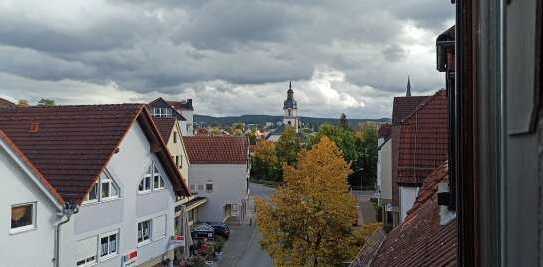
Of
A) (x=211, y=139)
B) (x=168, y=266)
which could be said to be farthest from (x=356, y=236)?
(x=211, y=139)

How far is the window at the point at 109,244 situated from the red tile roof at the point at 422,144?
34.0 ft

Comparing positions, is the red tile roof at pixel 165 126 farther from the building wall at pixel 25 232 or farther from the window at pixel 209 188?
the building wall at pixel 25 232

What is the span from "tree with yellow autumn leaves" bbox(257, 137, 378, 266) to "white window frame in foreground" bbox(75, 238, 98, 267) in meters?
7.32

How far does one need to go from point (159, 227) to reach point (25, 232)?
801 centimetres

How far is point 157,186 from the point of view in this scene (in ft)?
72.0

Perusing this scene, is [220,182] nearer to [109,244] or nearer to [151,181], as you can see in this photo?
[151,181]

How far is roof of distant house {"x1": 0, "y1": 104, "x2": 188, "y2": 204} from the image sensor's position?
17.1 metres

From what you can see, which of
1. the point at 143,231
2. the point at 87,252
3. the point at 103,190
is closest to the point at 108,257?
the point at 87,252

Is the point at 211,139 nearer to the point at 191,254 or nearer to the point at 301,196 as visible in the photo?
the point at 191,254

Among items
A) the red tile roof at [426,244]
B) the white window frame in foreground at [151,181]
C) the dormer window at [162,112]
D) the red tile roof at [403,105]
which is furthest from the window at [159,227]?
the dormer window at [162,112]

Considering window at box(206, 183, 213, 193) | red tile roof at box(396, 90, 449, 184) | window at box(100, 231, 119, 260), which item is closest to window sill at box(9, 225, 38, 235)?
window at box(100, 231, 119, 260)

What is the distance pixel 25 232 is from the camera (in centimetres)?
1441

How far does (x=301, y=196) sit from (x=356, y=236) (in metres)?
2.83

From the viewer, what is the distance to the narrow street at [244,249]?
31250 mm
